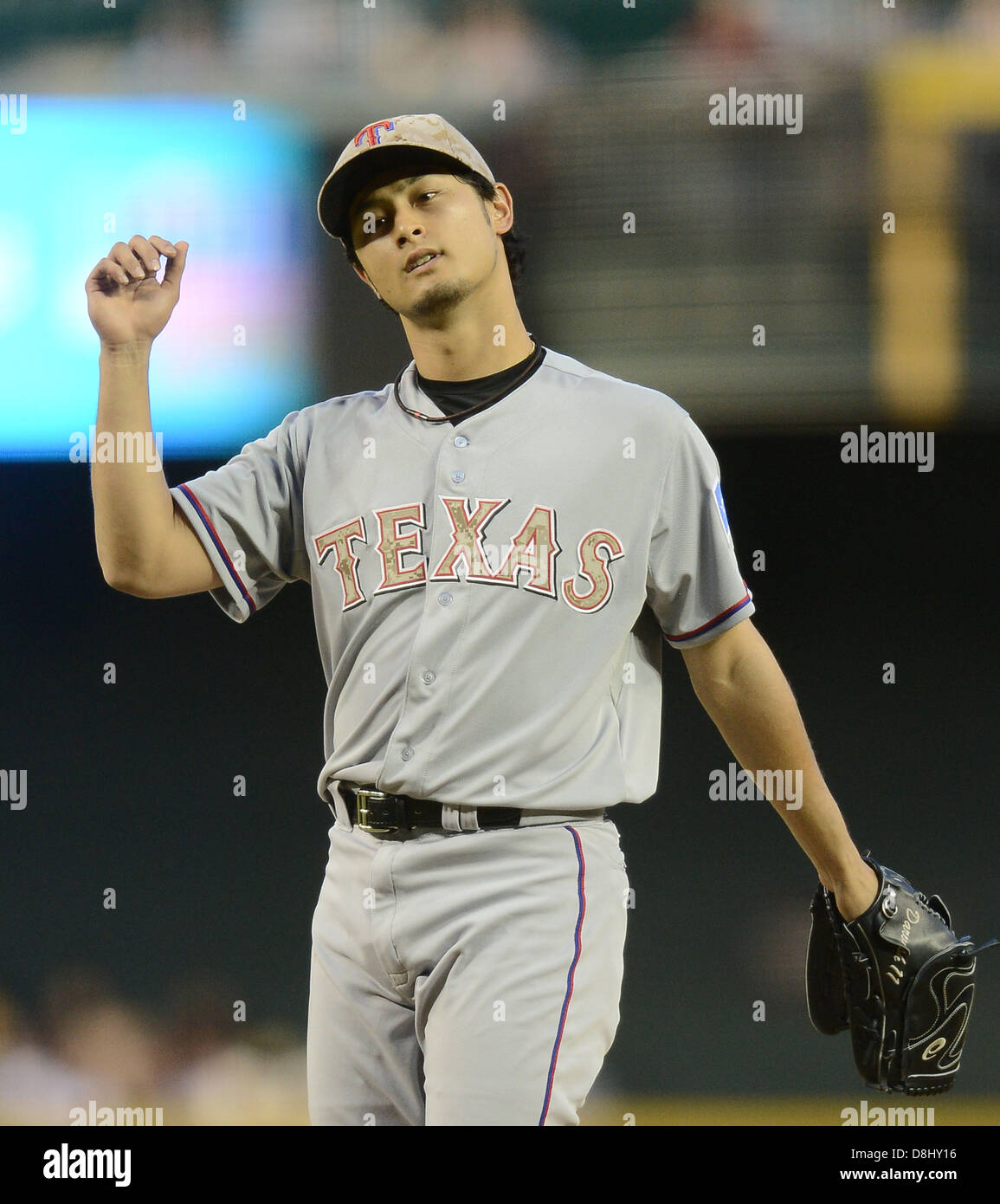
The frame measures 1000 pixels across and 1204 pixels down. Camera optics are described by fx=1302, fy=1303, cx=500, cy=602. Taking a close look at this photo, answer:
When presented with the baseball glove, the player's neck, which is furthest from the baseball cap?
the baseball glove

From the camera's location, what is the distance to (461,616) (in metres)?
1.50

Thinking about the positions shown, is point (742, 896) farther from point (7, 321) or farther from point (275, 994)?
point (7, 321)

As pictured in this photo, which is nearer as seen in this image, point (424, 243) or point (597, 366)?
point (424, 243)

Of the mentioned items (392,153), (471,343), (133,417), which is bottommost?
(133,417)

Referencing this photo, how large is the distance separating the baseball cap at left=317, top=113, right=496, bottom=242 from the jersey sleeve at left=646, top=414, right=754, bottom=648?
44 cm

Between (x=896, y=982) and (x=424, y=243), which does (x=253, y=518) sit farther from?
(x=896, y=982)

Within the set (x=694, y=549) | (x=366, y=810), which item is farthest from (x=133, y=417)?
(x=694, y=549)

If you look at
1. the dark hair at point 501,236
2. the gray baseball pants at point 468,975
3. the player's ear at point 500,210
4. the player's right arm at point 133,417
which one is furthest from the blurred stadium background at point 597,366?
→ the gray baseball pants at point 468,975

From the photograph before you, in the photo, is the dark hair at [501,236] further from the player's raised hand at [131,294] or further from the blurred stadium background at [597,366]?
the blurred stadium background at [597,366]

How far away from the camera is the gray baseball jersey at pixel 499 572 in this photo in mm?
1464

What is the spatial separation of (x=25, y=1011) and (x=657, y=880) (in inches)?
46.2

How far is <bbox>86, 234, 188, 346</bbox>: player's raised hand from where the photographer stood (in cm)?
147

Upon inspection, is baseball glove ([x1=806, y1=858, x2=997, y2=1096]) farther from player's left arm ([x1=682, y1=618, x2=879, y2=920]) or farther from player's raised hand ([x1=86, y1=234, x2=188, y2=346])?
player's raised hand ([x1=86, y1=234, x2=188, y2=346])

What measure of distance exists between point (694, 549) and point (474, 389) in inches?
13.3
